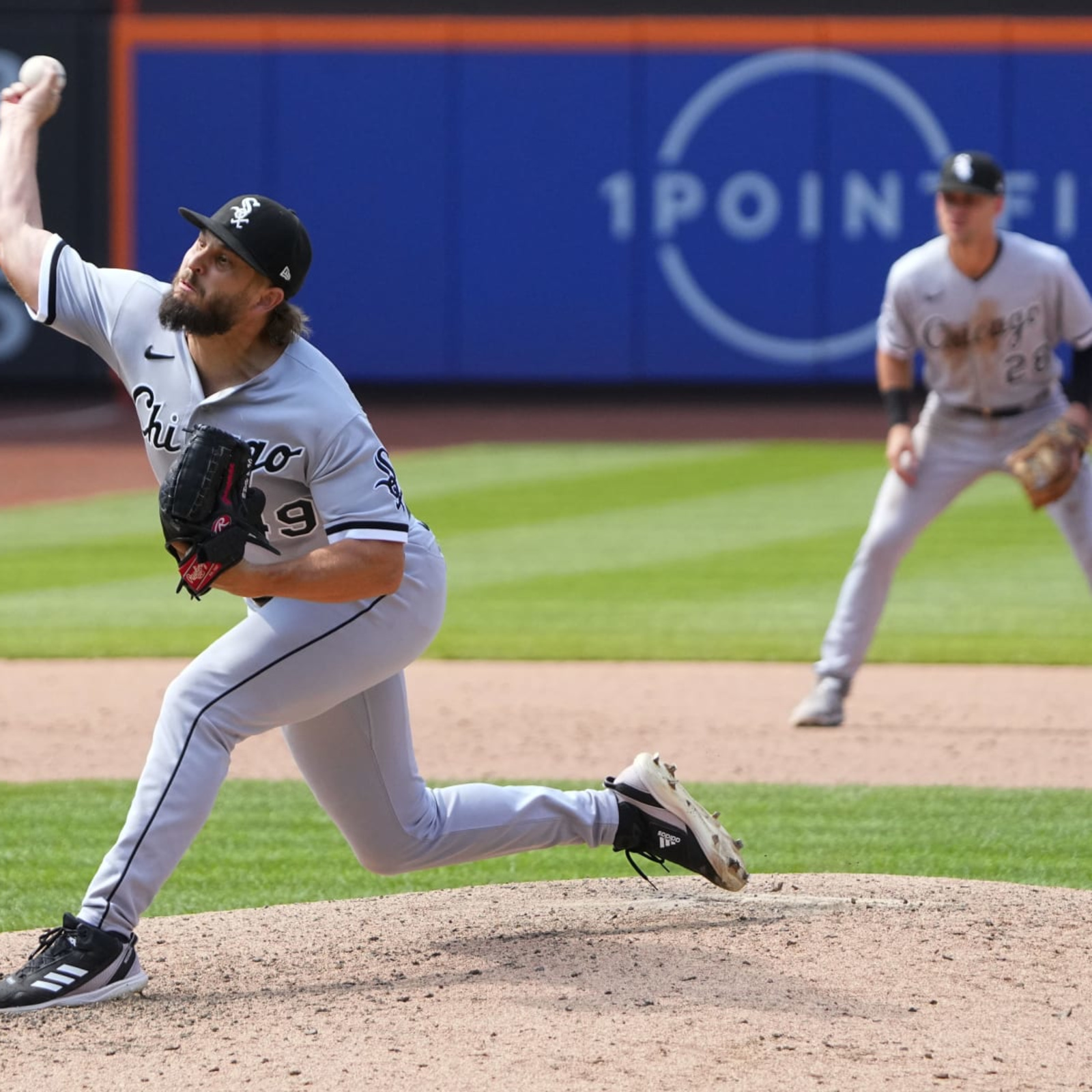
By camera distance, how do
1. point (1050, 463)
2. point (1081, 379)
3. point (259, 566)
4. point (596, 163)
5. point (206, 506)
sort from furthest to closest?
point (596, 163), point (1081, 379), point (1050, 463), point (259, 566), point (206, 506)

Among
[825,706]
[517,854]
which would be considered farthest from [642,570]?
[517,854]

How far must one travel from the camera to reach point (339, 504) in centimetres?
391

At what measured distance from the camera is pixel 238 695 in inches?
154

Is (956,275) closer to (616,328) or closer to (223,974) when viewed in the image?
(223,974)

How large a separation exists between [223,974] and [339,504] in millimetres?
1059

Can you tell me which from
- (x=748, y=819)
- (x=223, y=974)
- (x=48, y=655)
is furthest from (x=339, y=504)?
(x=48, y=655)

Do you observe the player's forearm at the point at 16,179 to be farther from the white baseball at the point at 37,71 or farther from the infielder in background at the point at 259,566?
the white baseball at the point at 37,71

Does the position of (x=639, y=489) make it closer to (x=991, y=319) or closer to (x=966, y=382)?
(x=966, y=382)

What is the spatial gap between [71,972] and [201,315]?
1.34 meters

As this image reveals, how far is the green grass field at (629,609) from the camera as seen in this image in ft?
18.1

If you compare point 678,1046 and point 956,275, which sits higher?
point 956,275

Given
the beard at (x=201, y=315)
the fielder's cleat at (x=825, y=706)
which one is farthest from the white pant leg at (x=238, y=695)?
the fielder's cleat at (x=825, y=706)

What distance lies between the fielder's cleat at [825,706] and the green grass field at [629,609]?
91 centimetres

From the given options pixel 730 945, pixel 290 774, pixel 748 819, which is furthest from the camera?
pixel 290 774
